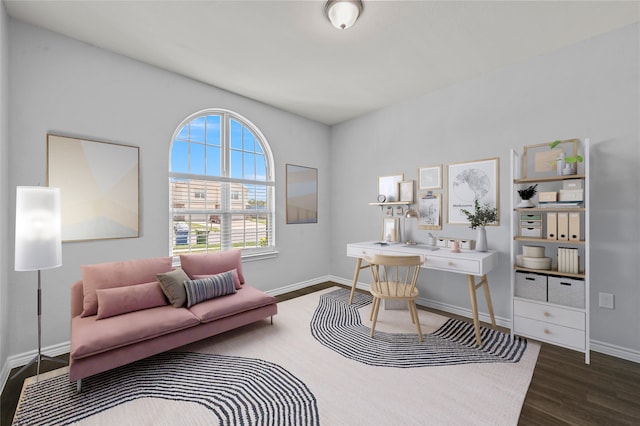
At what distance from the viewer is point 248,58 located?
279 cm

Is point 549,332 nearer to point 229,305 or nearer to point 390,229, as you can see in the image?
point 390,229

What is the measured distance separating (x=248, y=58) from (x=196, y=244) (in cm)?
220

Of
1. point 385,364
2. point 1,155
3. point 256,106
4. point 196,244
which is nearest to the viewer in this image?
point 1,155

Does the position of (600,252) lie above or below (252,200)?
below

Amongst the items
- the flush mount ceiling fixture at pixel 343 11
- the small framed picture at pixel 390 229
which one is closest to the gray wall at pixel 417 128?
the small framed picture at pixel 390 229

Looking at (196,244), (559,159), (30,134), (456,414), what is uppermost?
(30,134)

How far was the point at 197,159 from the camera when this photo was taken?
3.39 m

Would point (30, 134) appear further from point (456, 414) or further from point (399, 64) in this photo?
point (456, 414)

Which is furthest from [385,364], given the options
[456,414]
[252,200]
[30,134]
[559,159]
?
[30,134]

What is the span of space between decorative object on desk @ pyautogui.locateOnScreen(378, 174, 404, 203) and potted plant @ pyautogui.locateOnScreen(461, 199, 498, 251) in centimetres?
107

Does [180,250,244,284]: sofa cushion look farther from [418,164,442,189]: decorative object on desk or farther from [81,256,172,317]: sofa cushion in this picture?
[418,164,442,189]: decorative object on desk

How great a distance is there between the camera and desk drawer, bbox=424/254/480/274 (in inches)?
104

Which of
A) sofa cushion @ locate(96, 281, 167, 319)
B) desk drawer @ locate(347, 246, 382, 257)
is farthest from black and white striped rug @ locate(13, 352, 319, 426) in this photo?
desk drawer @ locate(347, 246, 382, 257)

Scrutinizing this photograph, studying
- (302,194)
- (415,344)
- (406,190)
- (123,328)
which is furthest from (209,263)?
(406,190)
